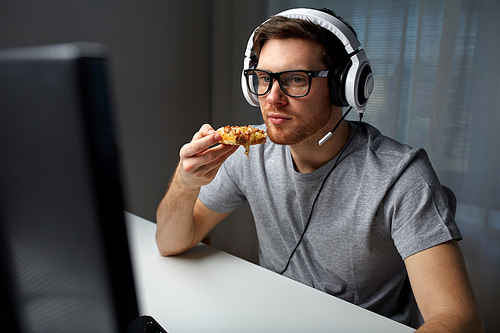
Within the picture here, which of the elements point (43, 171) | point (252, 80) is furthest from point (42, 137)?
point (252, 80)

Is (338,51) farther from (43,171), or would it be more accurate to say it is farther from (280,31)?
(43,171)

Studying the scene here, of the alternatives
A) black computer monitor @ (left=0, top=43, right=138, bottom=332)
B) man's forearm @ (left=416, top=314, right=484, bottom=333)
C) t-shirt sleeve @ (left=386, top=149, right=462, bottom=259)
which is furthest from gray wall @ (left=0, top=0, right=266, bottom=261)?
black computer monitor @ (left=0, top=43, right=138, bottom=332)

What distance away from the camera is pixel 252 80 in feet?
4.59

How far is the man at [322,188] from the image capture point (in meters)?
1.10

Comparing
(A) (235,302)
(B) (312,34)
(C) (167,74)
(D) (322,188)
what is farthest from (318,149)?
(C) (167,74)

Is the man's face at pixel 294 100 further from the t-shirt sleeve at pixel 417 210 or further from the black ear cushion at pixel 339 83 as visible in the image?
the t-shirt sleeve at pixel 417 210

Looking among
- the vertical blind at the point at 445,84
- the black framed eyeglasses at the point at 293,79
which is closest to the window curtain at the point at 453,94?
the vertical blind at the point at 445,84

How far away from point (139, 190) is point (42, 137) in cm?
241

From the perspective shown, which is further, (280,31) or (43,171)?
(280,31)

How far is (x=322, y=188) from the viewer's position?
1.28 metres

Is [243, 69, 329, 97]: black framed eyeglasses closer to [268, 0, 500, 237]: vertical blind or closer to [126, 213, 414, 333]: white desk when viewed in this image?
[126, 213, 414, 333]: white desk

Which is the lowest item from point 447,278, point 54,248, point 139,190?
point 139,190

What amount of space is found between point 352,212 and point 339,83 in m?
0.42

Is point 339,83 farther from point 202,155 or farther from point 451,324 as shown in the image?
point 451,324
